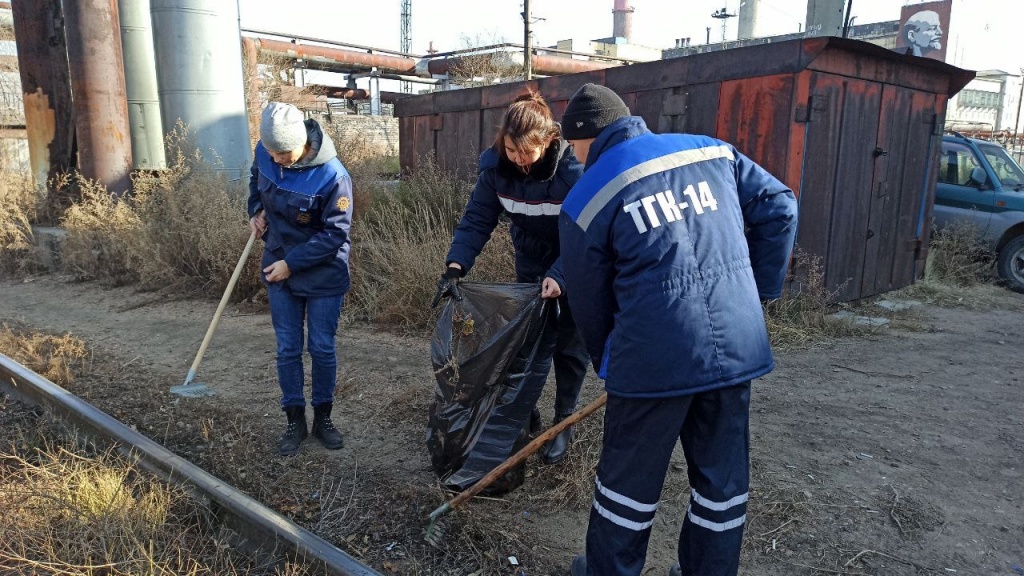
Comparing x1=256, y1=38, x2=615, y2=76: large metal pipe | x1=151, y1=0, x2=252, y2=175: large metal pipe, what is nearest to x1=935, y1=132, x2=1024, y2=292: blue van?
x1=151, y1=0, x2=252, y2=175: large metal pipe

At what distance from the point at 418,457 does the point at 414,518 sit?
682 mm

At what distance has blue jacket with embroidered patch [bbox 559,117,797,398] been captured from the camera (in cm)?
200

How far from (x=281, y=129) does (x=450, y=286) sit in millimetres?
1082

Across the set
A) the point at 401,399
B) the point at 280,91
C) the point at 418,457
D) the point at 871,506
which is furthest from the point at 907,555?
the point at 280,91

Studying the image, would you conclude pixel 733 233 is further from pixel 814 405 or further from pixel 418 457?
pixel 814 405

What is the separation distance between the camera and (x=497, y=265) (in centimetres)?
591

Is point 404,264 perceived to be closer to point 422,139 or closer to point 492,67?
point 422,139

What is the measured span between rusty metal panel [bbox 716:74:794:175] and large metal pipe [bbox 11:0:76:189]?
903 centimetres

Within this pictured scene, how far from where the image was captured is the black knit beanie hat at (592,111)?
7.26 feet

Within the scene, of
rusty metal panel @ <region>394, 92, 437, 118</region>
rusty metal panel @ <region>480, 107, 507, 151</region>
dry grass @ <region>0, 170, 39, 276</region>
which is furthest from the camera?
rusty metal panel @ <region>394, 92, 437, 118</region>

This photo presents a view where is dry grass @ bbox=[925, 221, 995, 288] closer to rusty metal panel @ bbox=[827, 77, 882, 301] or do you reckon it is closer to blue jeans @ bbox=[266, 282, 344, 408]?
rusty metal panel @ bbox=[827, 77, 882, 301]

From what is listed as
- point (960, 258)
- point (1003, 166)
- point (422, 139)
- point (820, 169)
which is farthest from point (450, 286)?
point (1003, 166)

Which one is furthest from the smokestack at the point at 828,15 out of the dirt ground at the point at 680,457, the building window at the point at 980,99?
the building window at the point at 980,99

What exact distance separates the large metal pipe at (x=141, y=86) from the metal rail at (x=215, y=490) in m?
5.90
